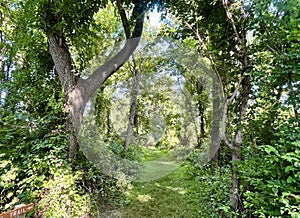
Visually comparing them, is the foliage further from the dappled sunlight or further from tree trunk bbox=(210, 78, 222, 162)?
tree trunk bbox=(210, 78, 222, 162)

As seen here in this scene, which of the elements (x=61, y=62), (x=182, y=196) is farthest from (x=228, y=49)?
(x=182, y=196)

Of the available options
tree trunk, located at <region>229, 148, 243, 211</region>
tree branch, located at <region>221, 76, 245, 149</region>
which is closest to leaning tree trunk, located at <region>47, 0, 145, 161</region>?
tree branch, located at <region>221, 76, 245, 149</region>

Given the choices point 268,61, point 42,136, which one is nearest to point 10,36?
point 42,136

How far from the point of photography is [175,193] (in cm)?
364

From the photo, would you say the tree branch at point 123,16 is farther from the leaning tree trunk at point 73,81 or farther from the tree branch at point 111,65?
the tree branch at point 111,65

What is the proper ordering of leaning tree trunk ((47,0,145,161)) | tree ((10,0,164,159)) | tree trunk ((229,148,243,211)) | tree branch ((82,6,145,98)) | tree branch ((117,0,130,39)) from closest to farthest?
tree trunk ((229,148,243,211)) < tree ((10,0,164,159)) < leaning tree trunk ((47,0,145,161)) < tree branch ((82,6,145,98)) < tree branch ((117,0,130,39))

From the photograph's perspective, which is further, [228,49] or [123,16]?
[123,16]

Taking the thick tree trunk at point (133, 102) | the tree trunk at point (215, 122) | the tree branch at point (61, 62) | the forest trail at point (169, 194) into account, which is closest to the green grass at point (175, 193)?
the forest trail at point (169, 194)

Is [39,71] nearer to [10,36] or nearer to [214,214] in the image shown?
[10,36]

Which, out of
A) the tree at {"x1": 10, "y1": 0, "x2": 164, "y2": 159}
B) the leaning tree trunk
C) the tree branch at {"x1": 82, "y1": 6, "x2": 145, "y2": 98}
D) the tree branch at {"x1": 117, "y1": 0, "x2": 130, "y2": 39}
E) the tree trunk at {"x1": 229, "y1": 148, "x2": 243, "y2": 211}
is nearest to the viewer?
the tree trunk at {"x1": 229, "y1": 148, "x2": 243, "y2": 211}

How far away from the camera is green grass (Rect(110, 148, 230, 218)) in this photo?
2.72 m

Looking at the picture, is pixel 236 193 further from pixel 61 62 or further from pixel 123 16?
pixel 123 16

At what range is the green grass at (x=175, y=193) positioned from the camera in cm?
272

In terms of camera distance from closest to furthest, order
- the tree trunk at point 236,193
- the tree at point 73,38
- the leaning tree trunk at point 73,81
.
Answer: the tree trunk at point 236,193
the tree at point 73,38
the leaning tree trunk at point 73,81
